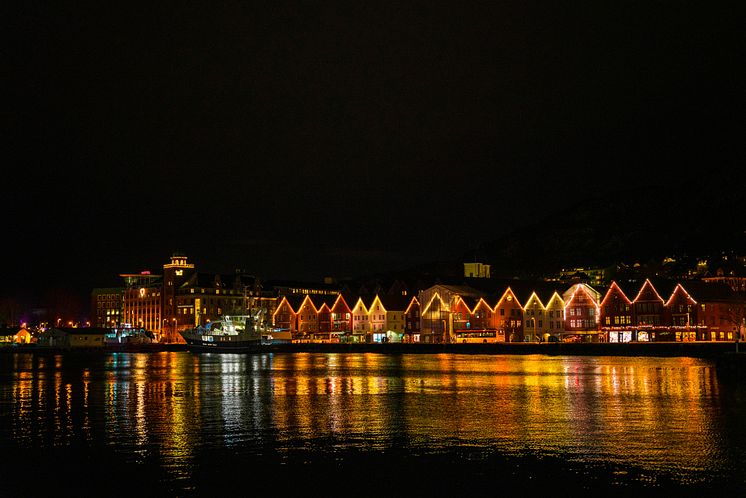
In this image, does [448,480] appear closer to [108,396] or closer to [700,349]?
[108,396]

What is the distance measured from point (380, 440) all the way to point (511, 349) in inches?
3611

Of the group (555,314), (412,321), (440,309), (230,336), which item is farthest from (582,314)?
(230,336)

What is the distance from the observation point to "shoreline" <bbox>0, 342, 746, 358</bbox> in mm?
102188

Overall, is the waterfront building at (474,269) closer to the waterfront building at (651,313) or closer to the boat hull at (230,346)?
the boat hull at (230,346)

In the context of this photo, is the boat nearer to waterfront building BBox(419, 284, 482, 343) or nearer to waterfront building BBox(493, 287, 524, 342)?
waterfront building BBox(419, 284, 482, 343)

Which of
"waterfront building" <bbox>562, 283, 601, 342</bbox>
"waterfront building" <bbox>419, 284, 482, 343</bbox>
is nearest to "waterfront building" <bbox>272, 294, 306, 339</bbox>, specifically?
"waterfront building" <bbox>419, 284, 482, 343</bbox>

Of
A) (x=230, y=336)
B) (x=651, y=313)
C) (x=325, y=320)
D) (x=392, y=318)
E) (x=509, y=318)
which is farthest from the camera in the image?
(x=325, y=320)

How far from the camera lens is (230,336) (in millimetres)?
144750

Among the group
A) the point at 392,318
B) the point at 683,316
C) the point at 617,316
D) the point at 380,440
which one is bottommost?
the point at 380,440

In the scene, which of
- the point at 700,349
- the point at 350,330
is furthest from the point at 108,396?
the point at 350,330

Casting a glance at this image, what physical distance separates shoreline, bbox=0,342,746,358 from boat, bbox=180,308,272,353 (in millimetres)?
2622

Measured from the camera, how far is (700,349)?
101312mm

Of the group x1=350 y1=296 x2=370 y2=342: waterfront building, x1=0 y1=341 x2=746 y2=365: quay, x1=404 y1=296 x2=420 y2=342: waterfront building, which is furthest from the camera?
x1=350 y1=296 x2=370 y2=342: waterfront building

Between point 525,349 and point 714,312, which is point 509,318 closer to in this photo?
point 525,349
